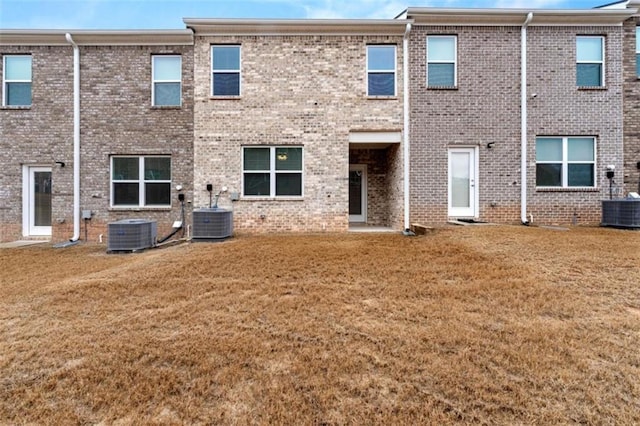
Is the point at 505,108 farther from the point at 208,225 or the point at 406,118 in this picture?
the point at 208,225

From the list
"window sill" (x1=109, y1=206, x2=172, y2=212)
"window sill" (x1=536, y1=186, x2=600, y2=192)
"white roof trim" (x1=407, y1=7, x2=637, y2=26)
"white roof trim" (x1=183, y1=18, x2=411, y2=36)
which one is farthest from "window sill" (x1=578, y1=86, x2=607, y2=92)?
"window sill" (x1=109, y1=206, x2=172, y2=212)

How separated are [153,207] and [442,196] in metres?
8.49

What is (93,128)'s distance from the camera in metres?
9.61

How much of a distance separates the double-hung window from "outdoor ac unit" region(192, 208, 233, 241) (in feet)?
4.87

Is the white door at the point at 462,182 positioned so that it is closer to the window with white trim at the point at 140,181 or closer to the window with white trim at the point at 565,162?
the window with white trim at the point at 565,162

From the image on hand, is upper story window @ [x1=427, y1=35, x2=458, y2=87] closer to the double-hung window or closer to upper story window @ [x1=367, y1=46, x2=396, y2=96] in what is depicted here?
upper story window @ [x1=367, y1=46, x2=396, y2=96]

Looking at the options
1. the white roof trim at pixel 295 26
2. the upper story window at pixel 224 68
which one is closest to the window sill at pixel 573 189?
the white roof trim at pixel 295 26

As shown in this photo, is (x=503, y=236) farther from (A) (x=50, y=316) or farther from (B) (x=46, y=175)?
(B) (x=46, y=175)

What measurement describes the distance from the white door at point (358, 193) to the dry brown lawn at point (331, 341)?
5.61 m

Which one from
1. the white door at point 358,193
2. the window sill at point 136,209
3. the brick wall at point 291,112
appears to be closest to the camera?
the brick wall at point 291,112

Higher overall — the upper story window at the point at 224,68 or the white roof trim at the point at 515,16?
the white roof trim at the point at 515,16

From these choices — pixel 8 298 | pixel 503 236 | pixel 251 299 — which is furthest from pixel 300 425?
pixel 503 236

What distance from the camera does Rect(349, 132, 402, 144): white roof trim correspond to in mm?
9320

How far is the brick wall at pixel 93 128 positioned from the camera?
9555 mm
